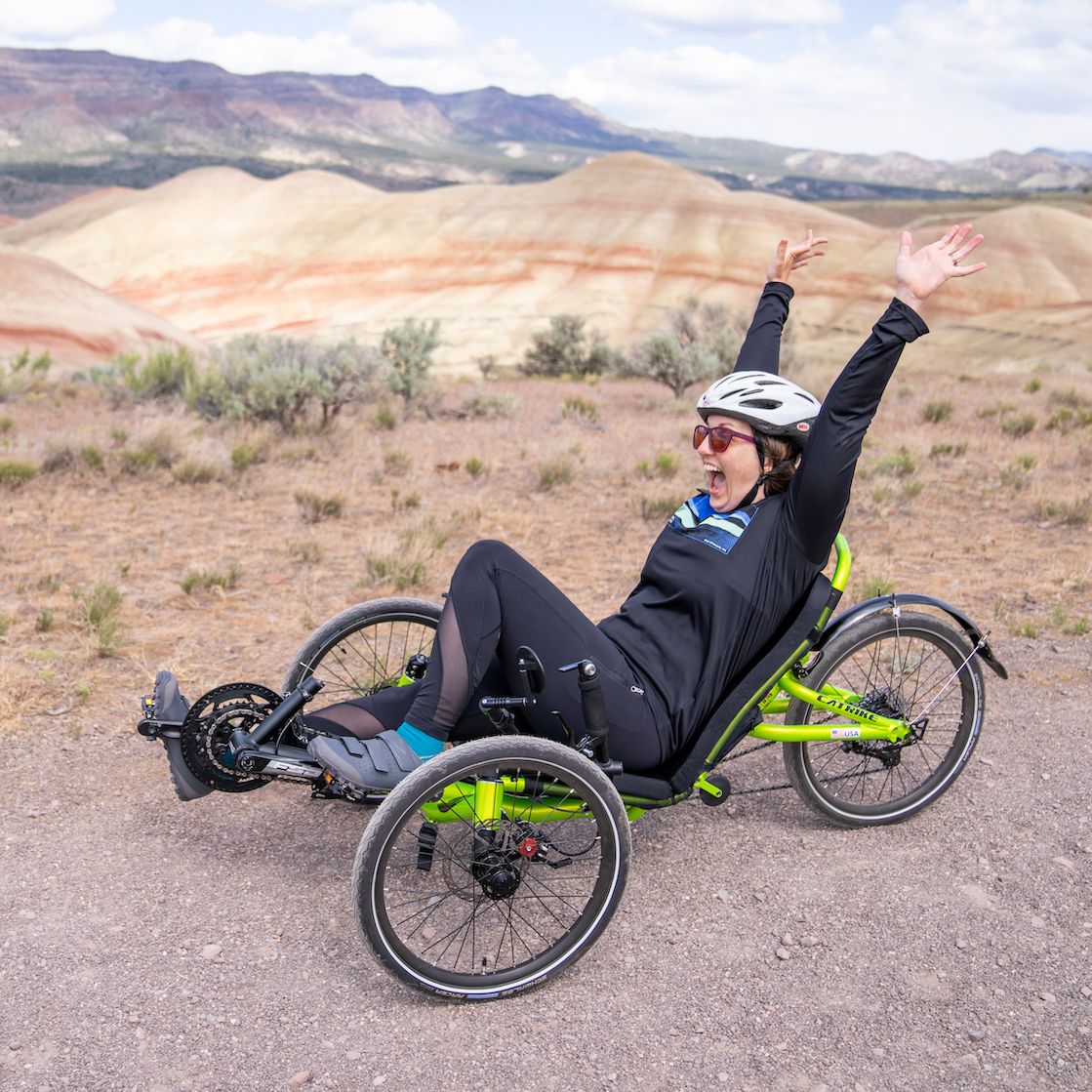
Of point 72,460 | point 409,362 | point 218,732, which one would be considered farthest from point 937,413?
point 218,732

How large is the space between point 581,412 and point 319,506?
683 centimetres

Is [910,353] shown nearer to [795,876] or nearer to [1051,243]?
[1051,243]

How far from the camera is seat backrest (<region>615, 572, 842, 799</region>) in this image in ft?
11.0

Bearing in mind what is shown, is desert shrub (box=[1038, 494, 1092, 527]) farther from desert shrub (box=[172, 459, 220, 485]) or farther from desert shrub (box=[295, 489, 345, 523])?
desert shrub (box=[172, 459, 220, 485])

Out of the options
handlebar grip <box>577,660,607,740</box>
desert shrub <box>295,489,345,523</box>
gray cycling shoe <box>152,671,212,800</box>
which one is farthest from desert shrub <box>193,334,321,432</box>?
handlebar grip <box>577,660,607,740</box>

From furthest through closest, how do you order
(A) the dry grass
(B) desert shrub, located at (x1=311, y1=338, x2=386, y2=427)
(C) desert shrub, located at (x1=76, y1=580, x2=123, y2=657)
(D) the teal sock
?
(B) desert shrub, located at (x1=311, y1=338, x2=386, y2=427)
(A) the dry grass
(C) desert shrub, located at (x1=76, y1=580, x2=123, y2=657)
(D) the teal sock

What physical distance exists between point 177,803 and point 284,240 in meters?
75.1

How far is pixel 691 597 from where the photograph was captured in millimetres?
3328

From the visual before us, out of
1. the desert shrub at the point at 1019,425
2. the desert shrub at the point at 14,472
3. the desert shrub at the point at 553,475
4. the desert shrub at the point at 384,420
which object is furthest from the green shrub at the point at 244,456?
the desert shrub at the point at 1019,425

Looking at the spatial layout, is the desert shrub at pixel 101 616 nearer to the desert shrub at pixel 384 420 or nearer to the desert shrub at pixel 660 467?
the desert shrub at pixel 660 467

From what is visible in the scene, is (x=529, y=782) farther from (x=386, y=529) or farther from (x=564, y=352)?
(x=564, y=352)

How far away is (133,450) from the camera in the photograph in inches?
378

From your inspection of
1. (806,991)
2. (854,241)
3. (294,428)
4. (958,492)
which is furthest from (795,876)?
(854,241)

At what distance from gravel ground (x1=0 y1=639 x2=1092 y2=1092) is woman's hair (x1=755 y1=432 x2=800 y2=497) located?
1397 mm
